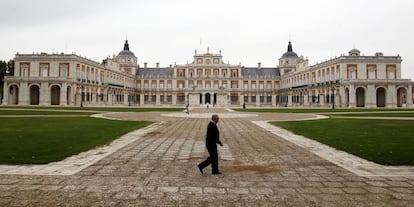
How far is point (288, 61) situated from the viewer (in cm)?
8550

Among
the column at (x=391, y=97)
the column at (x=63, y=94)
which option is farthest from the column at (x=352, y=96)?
the column at (x=63, y=94)

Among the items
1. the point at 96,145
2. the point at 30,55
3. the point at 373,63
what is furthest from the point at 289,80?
the point at 96,145

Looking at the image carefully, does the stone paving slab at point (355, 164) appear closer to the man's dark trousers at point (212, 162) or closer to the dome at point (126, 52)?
the man's dark trousers at point (212, 162)

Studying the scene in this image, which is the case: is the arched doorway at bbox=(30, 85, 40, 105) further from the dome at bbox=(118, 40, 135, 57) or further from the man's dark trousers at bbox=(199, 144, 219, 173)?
the man's dark trousers at bbox=(199, 144, 219, 173)

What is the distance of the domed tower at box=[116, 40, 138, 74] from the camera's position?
3242 inches

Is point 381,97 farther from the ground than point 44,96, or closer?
farther from the ground

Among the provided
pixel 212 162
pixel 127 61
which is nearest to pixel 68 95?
pixel 127 61

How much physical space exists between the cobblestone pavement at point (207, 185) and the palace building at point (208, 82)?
48330mm

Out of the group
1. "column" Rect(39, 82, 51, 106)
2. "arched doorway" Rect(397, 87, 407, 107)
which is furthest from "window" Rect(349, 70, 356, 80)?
"column" Rect(39, 82, 51, 106)

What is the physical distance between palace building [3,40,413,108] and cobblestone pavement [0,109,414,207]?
4833cm

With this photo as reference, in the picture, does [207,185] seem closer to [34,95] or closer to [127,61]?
[34,95]

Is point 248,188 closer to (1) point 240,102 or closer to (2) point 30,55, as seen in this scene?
(2) point 30,55

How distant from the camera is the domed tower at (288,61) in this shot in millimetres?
84156

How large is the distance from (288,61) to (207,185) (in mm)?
84764
